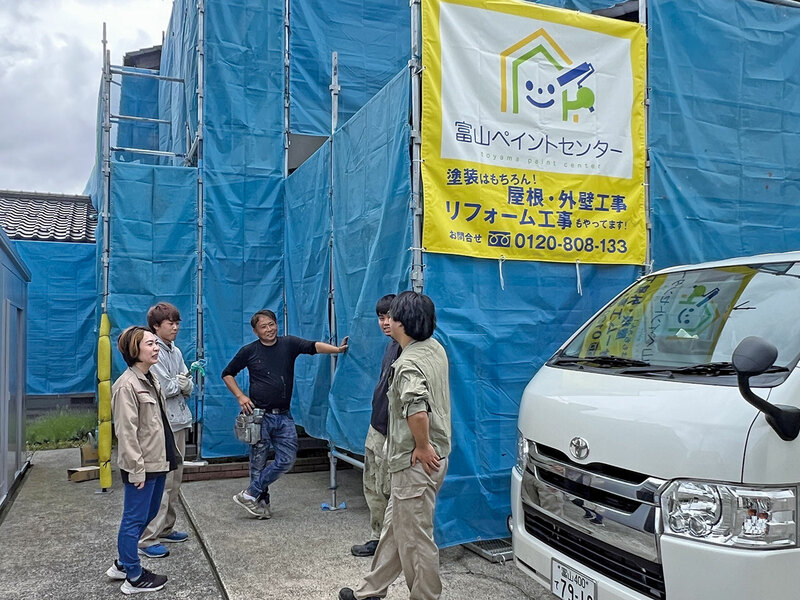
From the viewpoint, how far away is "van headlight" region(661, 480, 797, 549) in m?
2.10

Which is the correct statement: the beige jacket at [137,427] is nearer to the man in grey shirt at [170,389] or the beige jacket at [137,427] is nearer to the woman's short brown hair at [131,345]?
the woman's short brown hair at [131,345]

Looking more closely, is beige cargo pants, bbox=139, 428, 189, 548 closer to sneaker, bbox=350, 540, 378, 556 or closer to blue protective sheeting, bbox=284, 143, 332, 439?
sneaker, bbox=350, 540, 378, 556

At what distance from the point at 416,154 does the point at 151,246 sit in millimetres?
4542

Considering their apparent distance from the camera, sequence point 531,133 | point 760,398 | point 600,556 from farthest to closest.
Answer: point 531,133
point 600,556
point 760,398

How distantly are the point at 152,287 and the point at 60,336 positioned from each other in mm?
4315

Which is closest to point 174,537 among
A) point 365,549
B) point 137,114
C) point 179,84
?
point 365,549

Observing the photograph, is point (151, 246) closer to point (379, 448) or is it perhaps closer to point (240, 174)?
point (240, 174)

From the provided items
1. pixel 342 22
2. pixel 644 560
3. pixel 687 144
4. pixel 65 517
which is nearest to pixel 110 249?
pixel 65 517

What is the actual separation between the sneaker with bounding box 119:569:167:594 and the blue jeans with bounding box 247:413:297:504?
55.4 inches

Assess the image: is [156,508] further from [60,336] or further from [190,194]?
[60,336]

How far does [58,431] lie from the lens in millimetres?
9414

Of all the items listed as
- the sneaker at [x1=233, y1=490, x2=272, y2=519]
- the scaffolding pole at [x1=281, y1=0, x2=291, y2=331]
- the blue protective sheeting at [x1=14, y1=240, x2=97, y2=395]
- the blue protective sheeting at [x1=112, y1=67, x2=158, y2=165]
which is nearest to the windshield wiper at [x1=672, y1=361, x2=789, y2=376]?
the sneaker at [x1=233, y1=490, x2=272, y2=519]

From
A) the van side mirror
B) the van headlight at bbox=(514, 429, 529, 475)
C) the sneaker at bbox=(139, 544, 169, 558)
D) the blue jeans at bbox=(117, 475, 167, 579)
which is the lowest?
the sneaker at bbox=(139, 544, 169, 558)

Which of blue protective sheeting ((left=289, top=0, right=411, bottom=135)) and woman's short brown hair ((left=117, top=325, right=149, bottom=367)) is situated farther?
blue protective sheeting ((left=289, top=0, right=411, bottom=135))
